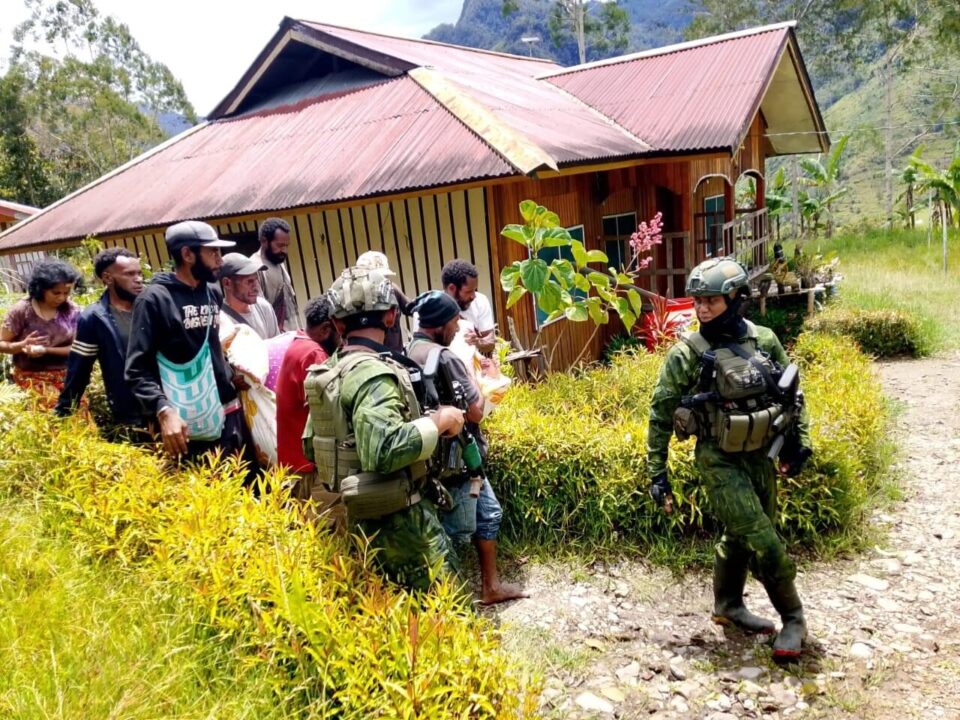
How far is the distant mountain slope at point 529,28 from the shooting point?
93.4 metres

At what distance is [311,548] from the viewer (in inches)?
108

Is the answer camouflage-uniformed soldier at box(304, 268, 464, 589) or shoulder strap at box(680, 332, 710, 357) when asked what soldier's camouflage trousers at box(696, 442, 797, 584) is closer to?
shoulder strap at box(680, 332, 710, 357)

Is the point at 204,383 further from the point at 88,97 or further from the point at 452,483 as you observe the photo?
the point at 88,97

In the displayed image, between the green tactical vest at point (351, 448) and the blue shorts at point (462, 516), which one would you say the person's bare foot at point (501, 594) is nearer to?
the blue shorts at point (462, 516)

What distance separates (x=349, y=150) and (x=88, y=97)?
29113 mm

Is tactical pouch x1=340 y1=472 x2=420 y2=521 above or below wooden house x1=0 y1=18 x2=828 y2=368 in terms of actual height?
below

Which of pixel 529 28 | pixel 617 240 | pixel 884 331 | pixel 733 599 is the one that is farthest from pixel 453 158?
pixel 529 28

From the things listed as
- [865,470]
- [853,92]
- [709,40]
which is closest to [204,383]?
[865,470]

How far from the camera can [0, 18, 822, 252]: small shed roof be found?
23.7ft

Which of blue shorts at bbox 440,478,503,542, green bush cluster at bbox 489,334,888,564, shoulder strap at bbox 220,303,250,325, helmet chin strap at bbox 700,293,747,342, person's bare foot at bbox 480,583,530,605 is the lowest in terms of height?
person's bare foot at bbox 480,583,530,605

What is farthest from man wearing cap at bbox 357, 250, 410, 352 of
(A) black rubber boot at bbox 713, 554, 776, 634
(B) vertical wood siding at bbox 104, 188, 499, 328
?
(B) vertical wood siding at bbox 104, 188, 499, 328

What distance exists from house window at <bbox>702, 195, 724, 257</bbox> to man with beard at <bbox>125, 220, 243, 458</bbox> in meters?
7.87

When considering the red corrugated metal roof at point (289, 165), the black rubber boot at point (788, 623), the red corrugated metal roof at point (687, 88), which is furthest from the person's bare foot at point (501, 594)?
the red corrugated metal roof at point (687, 88)

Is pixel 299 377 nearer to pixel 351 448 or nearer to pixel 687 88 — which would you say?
pixel 351 448
